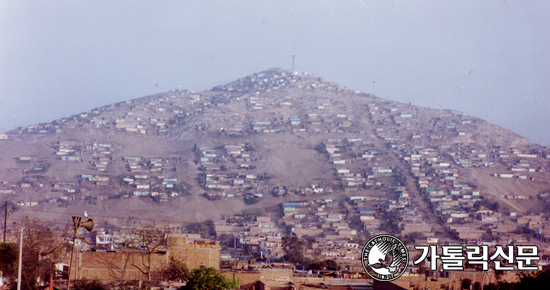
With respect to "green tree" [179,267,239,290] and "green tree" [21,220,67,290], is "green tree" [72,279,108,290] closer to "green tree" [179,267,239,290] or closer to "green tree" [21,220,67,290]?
"green tree" [21,220,67,290]

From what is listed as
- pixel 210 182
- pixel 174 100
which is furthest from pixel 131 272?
pixel 174 100

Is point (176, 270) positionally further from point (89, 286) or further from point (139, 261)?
point (89, 286)

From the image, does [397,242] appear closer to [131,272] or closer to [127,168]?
[131,272]

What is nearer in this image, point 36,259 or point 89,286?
point 89,286

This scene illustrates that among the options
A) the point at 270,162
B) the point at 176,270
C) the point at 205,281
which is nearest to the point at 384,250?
the point at 205,281

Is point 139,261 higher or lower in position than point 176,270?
higher

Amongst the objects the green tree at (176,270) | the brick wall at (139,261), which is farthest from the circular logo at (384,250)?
the brick wall at (139,261)

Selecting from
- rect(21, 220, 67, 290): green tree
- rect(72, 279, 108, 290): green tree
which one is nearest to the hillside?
rect(21, 220, 67, 290): green tree

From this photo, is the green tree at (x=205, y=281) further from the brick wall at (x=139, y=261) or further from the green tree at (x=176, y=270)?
the brick wall at (x=139, y=261)

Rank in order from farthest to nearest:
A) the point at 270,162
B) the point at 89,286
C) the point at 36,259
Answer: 1. the point at 270,162
2. the point at 36,259
3. the point at 89,286
